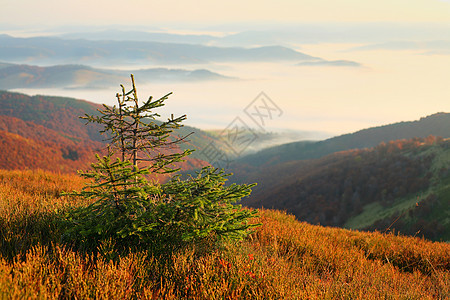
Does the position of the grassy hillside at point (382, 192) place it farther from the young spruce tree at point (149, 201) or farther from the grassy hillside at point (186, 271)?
the young spruce tree at point (149, 201)

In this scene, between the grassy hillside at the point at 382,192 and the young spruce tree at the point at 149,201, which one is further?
the grassy hillside at the point at 382,192

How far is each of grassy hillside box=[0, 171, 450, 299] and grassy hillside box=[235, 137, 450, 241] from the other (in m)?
35.5

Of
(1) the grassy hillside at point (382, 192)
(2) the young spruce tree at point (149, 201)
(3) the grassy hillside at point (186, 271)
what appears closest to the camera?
(3) the grassy hillside at point (186, 271)

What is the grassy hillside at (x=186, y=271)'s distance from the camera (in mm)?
3684

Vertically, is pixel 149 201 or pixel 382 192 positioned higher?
pixel 149 201

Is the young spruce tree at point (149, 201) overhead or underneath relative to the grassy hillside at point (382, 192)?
overhead

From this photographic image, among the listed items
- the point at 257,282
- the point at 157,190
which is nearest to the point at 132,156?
the point at 157,190

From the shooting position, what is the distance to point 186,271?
436 centimetres

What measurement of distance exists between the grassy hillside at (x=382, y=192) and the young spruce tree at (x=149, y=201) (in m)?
36.6

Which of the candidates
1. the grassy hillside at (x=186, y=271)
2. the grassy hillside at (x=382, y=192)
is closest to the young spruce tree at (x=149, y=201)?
the grassy hillside at (x=186, y=271)

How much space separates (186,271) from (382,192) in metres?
73.0

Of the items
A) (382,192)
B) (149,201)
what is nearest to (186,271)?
(149,201)

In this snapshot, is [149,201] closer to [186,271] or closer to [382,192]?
[186,271]

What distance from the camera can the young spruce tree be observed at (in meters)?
4.67
